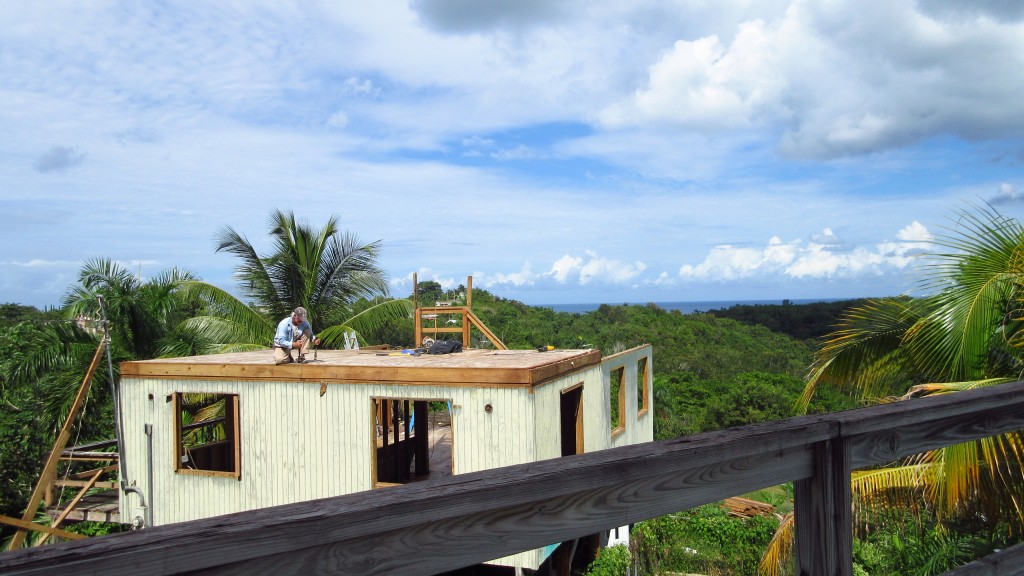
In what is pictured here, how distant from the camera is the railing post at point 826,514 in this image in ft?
5.83

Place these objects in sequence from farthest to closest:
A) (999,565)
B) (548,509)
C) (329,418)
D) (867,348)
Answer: (329,418) < (867,348) < (999,565) < (548,509)

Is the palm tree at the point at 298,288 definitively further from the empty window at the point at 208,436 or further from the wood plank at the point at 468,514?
the wood plank at the point at 468,514

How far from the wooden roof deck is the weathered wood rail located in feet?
22.8

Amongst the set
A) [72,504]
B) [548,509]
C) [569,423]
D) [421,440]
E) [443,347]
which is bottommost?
[72,504]

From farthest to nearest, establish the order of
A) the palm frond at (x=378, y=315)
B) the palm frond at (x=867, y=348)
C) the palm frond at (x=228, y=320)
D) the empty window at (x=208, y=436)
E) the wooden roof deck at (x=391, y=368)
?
the palm frond at (x=378, y=315) → the palm frond at (x=228, y=320) → the empty window at (x=208, y=436) → the wooden roof deck at (x=391, y=368) → the palm frond at (x=867, y=348)

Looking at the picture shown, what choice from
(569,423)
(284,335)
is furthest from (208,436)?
(569,423)

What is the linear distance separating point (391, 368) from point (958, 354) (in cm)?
625

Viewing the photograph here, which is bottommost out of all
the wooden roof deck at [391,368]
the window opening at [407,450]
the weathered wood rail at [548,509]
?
the window opening at [407,450]

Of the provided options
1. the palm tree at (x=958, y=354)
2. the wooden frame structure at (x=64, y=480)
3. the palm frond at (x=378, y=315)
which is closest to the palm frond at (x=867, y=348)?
the palm tree at (x=958, y=354)

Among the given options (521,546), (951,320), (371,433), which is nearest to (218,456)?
(371,433)

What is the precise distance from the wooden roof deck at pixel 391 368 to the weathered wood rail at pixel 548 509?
6952mm

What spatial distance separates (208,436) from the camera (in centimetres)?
1711

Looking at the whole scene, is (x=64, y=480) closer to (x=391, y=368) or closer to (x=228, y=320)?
(x=228, y=320)

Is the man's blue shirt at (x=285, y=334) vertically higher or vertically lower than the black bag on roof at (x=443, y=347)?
higher
